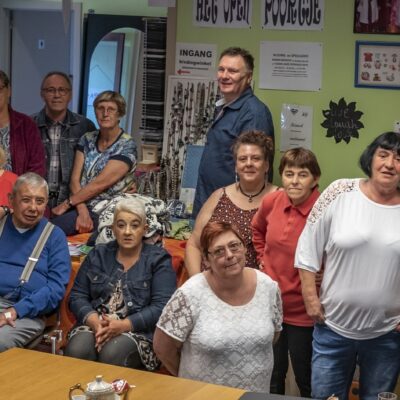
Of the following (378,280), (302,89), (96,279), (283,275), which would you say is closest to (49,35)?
(302,89)

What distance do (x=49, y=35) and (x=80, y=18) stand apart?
0.61 metres

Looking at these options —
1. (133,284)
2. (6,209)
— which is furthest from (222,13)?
(133,284)

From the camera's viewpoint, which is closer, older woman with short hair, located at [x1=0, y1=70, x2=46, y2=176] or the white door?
older woman with short hair, located at [x1=0, y1=70, x2=46, y2=176]

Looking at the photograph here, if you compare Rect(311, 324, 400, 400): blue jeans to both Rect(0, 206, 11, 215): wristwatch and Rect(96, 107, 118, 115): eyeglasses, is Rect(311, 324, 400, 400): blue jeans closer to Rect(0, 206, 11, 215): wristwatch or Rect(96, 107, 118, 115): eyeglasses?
Rect(0, 206, 11, 215): wristwatch

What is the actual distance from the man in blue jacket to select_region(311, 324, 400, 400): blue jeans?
1314mm

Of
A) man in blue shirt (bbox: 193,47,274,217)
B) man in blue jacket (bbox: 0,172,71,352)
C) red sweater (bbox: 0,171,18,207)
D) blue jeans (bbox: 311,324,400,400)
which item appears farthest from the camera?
red sweater (bbox: 0,171,18,207)

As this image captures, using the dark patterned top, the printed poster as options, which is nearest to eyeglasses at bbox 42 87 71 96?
the printed poster

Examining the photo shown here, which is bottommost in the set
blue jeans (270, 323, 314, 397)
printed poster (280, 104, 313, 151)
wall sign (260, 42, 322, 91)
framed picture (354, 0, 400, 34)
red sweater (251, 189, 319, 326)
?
blue jeans (270, 323, 314, 397)

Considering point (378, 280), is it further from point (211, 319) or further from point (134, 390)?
point (134, 390)

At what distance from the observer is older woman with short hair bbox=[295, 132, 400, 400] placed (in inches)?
135

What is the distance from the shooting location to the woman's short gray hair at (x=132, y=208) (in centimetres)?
428

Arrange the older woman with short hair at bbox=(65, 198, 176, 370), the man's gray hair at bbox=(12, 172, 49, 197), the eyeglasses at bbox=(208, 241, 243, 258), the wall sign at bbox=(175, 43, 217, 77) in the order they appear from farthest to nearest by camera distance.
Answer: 1. the wall sign at bbox=(175, 43, 217, 77)
2. the man's gray hair at bbox=(12, 172, 49, 197)
3. the older woman with short hair at bbox=(65, 198, 176, 370)
4. the eyeglasses at bbox=(208, 241, 243, 258)

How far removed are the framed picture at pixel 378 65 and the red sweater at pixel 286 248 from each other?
1.26 m

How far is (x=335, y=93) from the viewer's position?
511 centimetres
